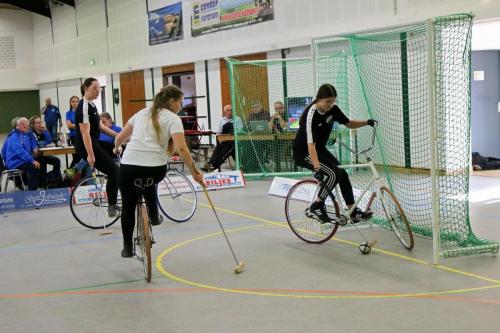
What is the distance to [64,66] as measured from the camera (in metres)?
28.5

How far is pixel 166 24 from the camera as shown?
20.6 m

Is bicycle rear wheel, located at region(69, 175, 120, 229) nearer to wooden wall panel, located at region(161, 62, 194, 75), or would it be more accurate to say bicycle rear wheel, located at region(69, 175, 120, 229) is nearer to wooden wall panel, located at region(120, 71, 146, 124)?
wooden wall panel, located at region(161, 62, 194, 75)

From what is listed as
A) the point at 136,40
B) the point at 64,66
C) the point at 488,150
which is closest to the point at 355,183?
the point at 488,150

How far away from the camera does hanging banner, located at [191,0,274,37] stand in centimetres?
1652

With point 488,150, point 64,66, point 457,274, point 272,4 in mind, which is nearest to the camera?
point 457,274

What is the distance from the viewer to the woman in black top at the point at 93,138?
25.3 feet

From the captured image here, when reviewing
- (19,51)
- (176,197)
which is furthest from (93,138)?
(19,51)

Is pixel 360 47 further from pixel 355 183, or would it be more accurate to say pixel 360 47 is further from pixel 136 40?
pixel 136 40

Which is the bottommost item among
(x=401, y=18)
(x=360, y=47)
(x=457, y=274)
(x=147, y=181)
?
(x=457, y=274)

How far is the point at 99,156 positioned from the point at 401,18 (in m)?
6.79

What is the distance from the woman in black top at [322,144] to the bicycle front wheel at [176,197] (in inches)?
88.9

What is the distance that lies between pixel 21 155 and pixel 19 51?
21.1 metres

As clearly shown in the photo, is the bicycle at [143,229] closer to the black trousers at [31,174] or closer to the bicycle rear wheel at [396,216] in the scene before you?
the bicycle rear wheel at [396,216]

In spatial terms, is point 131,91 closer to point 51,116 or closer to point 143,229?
point 51,116
